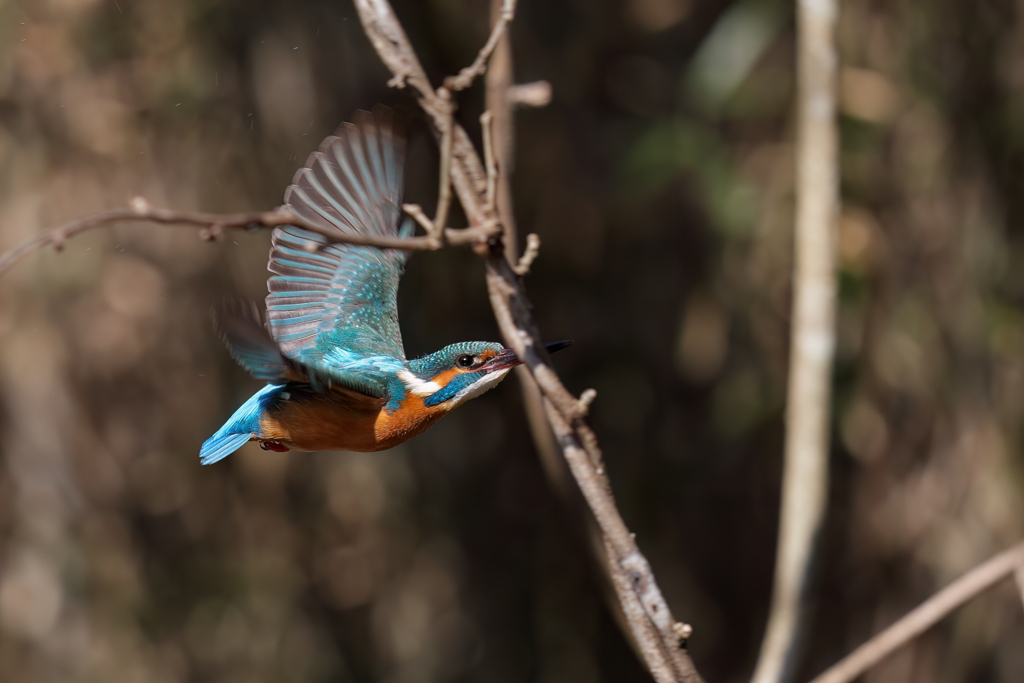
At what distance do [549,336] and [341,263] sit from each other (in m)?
1.48

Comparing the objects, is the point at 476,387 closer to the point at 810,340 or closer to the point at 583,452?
the point at 583,452

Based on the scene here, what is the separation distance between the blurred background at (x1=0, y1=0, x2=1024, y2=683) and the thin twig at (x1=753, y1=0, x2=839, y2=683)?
33.5 inches

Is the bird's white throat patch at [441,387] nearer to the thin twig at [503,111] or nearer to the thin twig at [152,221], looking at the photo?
the thin twig at [503,111]

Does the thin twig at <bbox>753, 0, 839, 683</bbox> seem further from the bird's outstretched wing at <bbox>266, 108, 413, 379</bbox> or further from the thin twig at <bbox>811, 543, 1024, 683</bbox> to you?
the bird's outstretched wing at <bbox>266, 108, 413, 379</bbox>

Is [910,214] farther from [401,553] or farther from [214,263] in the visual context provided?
[214,263]

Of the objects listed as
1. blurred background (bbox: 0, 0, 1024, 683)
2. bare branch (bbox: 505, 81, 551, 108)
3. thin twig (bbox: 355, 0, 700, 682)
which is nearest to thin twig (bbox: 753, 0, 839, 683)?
thin twig (bbox: 355, 0, 700, 682)

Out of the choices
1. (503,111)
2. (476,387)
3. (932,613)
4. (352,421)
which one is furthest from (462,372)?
(932,613)

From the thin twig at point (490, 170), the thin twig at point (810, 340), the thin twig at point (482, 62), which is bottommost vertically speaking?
the thin twig at point (810, 340)

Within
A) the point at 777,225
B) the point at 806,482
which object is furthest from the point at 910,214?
the point at 806,482

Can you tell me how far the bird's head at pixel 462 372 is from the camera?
45.7 inches

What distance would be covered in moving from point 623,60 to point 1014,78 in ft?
4.33

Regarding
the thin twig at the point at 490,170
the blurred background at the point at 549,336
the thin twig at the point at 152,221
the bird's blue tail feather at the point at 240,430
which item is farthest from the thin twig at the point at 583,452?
the blurred background at the point at 549,336

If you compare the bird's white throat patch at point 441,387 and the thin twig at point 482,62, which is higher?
the thin twig at point 482,62

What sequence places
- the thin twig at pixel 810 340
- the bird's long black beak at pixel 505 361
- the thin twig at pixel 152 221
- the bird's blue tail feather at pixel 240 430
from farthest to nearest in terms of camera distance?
1. the thin twig at pixel 810 340
2. the bird's blue tail feather at pixel 240 430
3. the bird's long black beak at pixel 505 361
4. the thin twig at pixel 152 221
